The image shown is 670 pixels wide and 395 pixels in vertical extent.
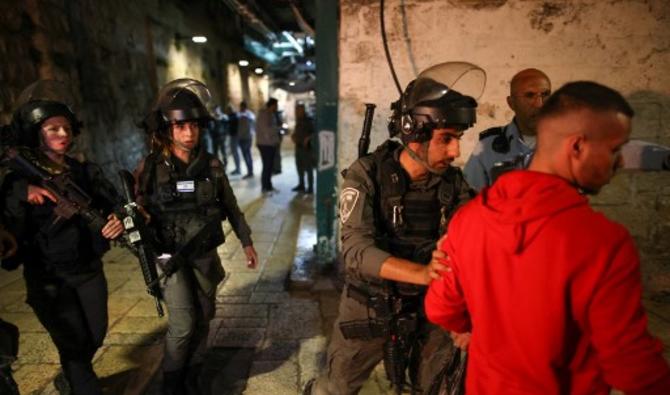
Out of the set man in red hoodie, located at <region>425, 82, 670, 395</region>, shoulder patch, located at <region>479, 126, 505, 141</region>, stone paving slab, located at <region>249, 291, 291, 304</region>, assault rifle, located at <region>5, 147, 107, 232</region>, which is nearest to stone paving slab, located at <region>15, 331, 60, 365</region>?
assault rifle, located at <region>5, 147, 107, 232</region>

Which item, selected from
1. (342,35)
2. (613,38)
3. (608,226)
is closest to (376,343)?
(608,226)

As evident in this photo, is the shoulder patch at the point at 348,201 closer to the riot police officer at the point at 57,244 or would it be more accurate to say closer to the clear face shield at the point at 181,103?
the clear face shield at the point at 181,103

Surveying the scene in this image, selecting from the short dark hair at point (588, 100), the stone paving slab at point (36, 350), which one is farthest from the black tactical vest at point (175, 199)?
the short dark hair at point (588, 100)

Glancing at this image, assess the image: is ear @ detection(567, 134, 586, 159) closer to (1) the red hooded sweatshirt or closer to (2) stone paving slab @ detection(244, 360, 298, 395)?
(1) the red hooded sweatshirt

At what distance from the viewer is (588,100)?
1121 millimetres

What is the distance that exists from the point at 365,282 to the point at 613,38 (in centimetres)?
329

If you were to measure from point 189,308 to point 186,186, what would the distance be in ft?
2.50

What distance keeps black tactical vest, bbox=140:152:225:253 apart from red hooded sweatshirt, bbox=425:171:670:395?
5.90 ft

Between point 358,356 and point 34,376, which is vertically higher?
point 358,356

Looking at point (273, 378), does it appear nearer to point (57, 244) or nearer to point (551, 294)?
point (57, 244)

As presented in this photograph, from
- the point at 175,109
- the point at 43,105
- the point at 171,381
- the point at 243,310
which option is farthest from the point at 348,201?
the point at 243,310

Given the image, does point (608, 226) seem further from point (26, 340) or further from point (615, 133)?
point (26, 340)

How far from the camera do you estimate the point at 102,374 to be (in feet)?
10.2

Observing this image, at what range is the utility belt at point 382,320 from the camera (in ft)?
6.95
